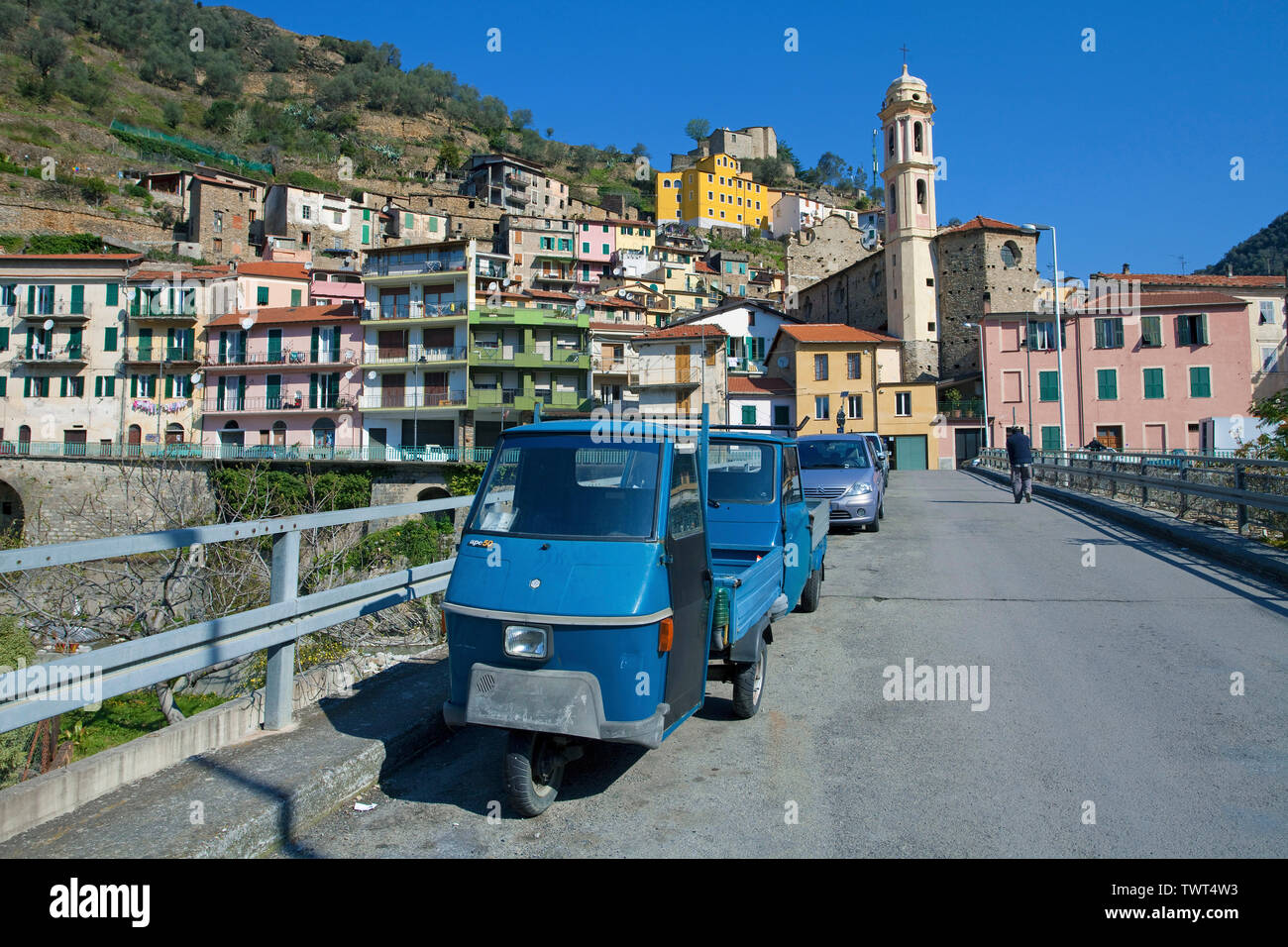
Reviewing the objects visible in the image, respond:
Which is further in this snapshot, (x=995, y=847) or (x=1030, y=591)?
(x=1030, y=591)

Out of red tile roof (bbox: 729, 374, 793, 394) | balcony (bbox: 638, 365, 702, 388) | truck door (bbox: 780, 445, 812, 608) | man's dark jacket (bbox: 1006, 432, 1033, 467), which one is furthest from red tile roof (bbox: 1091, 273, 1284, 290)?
truck door (bbox: 780, 445, 812, 608)

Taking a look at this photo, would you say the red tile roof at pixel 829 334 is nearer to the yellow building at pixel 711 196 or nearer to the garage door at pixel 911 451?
the garage door at pixel 911 451

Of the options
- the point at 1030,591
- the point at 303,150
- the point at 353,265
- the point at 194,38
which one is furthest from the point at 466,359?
the point at 194,38

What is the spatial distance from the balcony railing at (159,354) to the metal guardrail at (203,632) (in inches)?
2111

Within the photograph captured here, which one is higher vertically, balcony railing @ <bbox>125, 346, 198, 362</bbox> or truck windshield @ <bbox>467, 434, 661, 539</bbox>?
balcony railing @ <bbox>125, 346, 198, 362</bbox>

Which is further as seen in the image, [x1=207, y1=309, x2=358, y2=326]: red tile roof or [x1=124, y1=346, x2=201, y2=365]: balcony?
[x1=124, y1=346, x2=201, y2=365]: balcony

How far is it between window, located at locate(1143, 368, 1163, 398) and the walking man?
4048 cm

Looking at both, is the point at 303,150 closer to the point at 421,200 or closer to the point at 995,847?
the point at 421,200

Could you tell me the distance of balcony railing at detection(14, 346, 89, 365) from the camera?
49438 millimetres

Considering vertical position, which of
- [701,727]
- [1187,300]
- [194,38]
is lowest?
[701,727]

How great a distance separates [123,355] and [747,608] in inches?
2271

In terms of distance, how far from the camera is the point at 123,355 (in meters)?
50.8

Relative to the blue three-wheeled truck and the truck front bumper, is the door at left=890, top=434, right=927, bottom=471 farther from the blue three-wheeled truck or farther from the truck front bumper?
the truck front bumper

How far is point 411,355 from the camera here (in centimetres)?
4838
